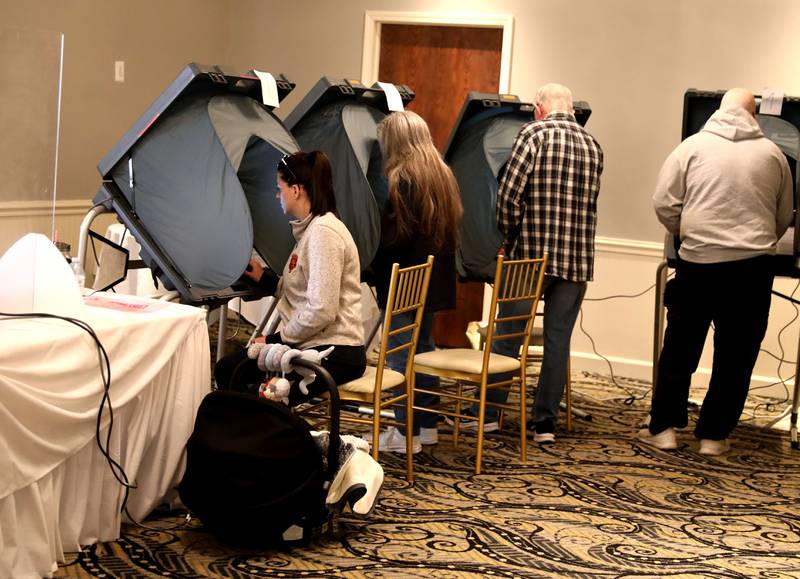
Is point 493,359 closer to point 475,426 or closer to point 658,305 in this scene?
point 475,426

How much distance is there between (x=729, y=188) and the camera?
4098 millimetres

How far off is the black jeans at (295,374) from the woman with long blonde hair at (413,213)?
533mm

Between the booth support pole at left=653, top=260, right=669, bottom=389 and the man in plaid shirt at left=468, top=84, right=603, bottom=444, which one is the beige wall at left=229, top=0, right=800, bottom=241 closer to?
the booth support pole at left=653, top=260, right=669, bottom=389

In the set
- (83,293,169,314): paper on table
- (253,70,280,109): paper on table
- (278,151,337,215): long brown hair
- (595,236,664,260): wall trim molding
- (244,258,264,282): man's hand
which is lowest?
(595,236,664,260): wall trim molding

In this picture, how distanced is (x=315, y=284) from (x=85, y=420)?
0.90 meters

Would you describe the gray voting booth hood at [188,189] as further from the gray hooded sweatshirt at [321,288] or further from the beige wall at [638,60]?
the beige wall at [638,60]

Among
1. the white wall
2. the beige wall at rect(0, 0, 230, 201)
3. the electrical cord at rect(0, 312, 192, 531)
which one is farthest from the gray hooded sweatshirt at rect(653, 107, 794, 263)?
the beige wall at rect(0, 0, 230, 201)

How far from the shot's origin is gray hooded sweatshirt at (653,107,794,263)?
13.5ft

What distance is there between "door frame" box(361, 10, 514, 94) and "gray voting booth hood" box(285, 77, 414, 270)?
1.99m

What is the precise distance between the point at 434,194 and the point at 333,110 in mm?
561

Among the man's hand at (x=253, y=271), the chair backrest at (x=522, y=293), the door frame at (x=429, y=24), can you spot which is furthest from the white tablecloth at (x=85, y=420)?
the door frame at (x=429, y=24)

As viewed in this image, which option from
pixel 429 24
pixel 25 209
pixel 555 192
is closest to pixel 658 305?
pixel 555 192

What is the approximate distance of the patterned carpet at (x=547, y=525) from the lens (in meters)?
2.86

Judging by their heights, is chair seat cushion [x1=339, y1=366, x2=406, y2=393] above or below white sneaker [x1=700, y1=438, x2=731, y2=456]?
above
